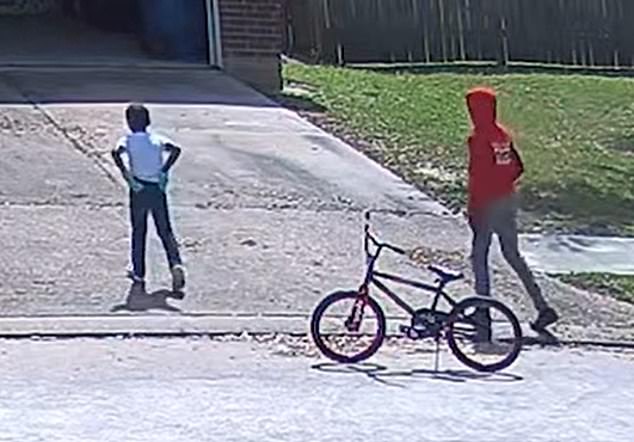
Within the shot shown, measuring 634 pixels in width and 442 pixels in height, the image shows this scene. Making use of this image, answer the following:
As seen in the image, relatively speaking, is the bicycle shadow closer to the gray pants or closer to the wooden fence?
the gray pants

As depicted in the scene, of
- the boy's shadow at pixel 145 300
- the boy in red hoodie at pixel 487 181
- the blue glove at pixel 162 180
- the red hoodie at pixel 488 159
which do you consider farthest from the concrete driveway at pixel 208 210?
the red hoodie at pixel 488 159

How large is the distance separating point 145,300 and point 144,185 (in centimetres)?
77

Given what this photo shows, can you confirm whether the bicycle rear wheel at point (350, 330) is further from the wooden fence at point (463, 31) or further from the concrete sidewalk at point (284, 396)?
the wooden fence at point (463, 31)

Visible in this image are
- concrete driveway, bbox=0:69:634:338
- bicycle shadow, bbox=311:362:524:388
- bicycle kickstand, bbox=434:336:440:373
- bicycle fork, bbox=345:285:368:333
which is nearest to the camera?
bicycle shadow, bbox=311:362:524:388

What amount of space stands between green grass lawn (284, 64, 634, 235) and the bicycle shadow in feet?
16.2

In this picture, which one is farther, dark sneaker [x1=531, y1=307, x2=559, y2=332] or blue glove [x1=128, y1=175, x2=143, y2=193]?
blue glove [x1=128, y1=175, x2=143, y2=193]

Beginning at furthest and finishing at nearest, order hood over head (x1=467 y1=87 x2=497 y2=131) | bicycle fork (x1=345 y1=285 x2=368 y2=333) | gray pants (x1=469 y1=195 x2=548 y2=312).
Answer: gray pants (x1=469 y1=195 x2=548 y2=312), hood over head (x1=467 y1=87 x2=497 y2=131), bicycle fork (x1=345 y1=285 x2=368 y2=333)

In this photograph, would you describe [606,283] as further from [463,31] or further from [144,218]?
[463,31]

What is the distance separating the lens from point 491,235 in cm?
1185

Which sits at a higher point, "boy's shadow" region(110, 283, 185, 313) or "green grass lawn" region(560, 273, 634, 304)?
"boy's shadow" region(110, 283, 185, 313)

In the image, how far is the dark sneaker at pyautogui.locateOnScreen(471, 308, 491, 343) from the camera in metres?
11.1

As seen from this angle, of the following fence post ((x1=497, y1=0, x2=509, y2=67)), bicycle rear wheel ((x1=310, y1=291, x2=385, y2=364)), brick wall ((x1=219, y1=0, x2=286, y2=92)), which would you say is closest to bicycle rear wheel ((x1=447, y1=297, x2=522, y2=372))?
bicycle rear wheel ((x1=310, y1=291, x2=385, y2=364))

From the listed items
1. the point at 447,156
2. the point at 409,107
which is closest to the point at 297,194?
the point at 447,156

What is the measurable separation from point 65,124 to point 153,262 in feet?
16.8
